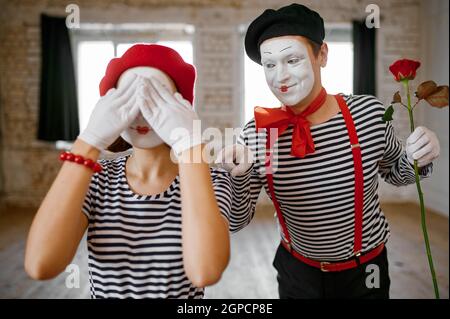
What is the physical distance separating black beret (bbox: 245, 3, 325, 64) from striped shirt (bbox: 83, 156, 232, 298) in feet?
0.93

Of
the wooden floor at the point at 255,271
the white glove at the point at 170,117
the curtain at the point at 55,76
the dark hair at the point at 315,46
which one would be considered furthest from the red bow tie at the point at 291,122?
the curtain at the point at 55,76

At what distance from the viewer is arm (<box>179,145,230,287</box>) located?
48 centimetres

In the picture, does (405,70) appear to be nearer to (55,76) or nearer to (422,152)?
(422,152)

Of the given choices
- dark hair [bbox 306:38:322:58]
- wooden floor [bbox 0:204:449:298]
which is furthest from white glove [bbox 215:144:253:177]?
wooden floor [bbox 0:204:449:298]

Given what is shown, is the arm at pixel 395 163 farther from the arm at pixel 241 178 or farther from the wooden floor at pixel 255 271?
the wooden floor at pixel 255 271

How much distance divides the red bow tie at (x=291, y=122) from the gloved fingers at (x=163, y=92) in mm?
219

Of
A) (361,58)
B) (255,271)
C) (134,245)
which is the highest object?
(361,58)

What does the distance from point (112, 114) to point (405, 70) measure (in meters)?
0.40

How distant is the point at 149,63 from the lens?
53 centimetres

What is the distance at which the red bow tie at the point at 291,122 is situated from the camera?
26.1 inches

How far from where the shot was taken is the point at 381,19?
641mm

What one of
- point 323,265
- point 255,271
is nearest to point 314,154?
point 323,265

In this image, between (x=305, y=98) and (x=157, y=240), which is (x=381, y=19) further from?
(x=157, y=240)
